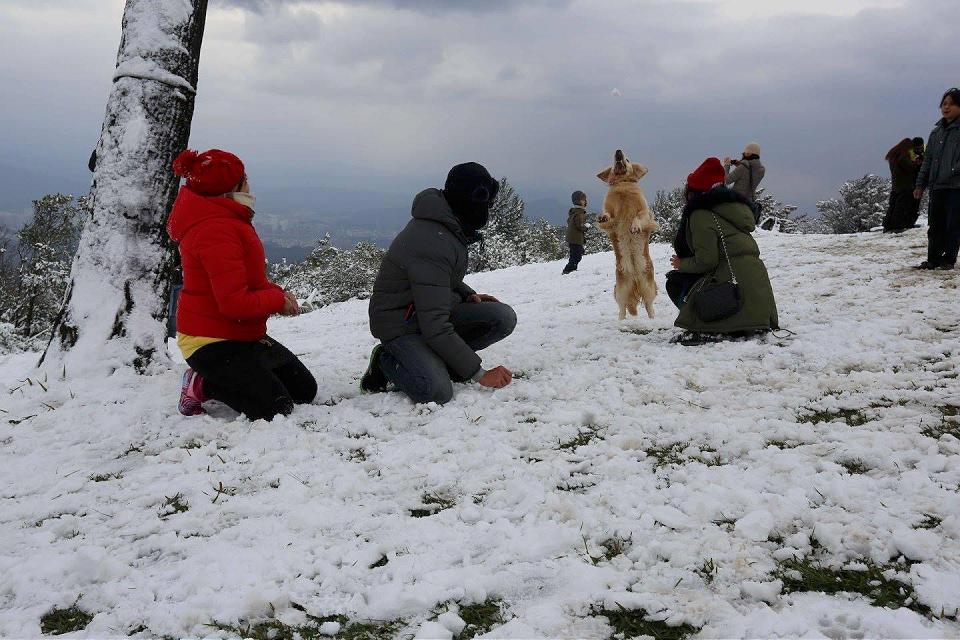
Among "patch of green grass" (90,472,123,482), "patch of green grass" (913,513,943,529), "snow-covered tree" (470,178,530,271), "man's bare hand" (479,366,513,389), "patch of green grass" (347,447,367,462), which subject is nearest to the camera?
"patch of green grass" (913,513,943,529)

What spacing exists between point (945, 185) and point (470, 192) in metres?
7.27

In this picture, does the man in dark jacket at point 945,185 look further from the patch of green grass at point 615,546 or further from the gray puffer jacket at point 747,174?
the patch of green grass at point 615,546

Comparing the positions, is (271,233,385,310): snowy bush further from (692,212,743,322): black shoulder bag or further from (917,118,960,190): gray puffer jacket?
(692,212,743,322): black shoulder bag

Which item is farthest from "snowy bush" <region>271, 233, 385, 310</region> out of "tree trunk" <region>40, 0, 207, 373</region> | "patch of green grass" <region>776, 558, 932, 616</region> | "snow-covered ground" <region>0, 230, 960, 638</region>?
"patch of green grass" <region>776, 558, 932, 616</region>

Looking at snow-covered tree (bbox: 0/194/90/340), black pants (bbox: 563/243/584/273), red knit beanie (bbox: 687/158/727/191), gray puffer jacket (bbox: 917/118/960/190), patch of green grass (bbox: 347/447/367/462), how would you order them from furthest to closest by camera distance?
snow-covered tree (bbox: 0/194/90/340)
black pants (bbox: 563/243/584/273)
gray puffer jacket (bbox: 917/118/960/190)
red knit beanie (bbox: 687/158/727/191)
patch of green grass (bbox: 347/447/367/462)

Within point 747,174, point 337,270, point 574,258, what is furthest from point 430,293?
point 337,270

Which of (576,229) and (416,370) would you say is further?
(576,229)

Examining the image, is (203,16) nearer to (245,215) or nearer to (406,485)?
(245,215)

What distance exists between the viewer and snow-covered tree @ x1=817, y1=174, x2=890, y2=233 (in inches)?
2088

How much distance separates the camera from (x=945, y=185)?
25.4ft

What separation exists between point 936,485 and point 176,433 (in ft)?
14.0

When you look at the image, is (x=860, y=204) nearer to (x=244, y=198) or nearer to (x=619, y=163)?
(x=619, y=163)

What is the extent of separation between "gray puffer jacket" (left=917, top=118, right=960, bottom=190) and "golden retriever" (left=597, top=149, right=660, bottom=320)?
4144mm

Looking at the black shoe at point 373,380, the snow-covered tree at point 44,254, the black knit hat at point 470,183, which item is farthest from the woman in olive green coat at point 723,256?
the snow-covered tree at point 44,254
